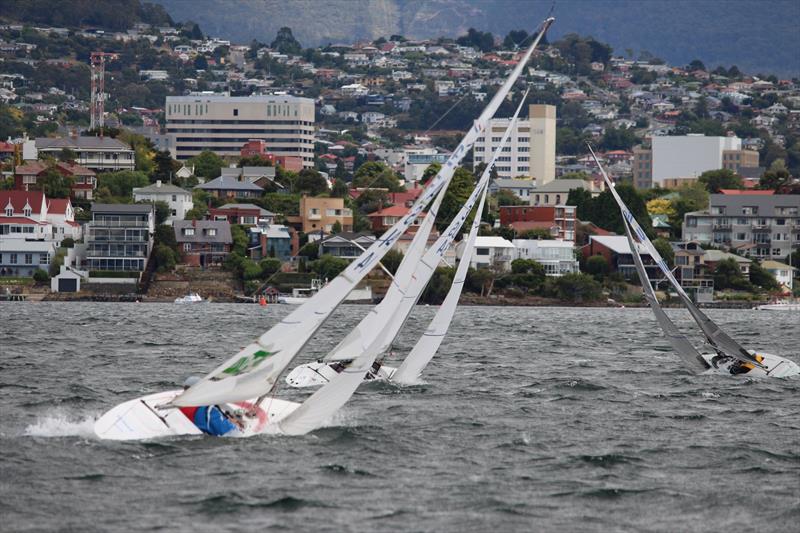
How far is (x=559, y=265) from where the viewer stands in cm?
11794

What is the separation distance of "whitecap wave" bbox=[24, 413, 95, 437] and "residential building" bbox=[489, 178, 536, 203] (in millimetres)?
136527

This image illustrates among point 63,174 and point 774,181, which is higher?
point 774,181

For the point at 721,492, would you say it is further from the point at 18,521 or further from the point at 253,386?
the point at 18,521

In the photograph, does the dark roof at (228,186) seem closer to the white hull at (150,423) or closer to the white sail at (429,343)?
the white sail at (429,343)

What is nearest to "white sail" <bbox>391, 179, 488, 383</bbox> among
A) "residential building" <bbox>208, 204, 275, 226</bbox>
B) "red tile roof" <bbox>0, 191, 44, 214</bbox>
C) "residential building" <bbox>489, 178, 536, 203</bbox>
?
"red tile roof" <bbox>0, 191, 44, 214</bbox>

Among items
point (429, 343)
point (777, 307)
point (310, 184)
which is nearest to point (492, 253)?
point (777, 307)

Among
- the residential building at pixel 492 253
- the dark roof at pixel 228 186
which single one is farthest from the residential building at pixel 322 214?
the dark roof at pixel 228 186

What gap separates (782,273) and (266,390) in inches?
4027

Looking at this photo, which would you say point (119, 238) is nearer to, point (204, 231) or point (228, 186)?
point (204, 231)

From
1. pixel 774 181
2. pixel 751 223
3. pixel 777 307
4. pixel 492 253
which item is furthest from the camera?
pixel 774 181

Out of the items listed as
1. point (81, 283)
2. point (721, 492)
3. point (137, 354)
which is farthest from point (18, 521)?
point (81, 283)

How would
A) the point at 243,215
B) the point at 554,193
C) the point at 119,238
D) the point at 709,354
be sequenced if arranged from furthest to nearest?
the point at 554,193
the point at 243,215
the point at 119,238
the point at 709,354

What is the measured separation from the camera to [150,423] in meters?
27.7

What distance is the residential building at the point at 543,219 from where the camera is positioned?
127562 mm
